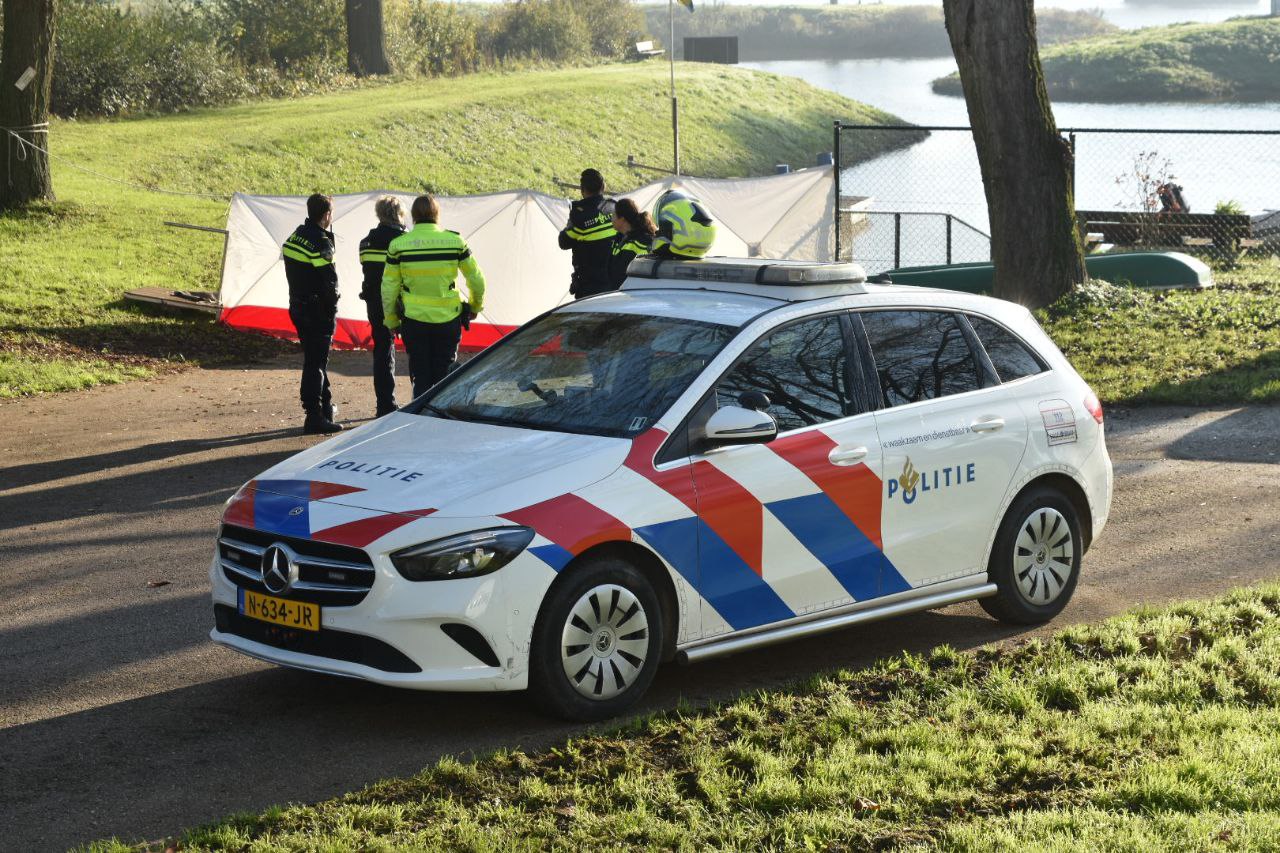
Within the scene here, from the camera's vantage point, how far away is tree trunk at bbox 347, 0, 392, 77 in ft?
145

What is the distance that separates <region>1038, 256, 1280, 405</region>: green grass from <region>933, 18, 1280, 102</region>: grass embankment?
5432 cm

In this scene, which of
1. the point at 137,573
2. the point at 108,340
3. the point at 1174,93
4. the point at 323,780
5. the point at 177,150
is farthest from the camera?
the point at 1174,93

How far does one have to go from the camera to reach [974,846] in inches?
188

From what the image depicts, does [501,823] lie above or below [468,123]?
below

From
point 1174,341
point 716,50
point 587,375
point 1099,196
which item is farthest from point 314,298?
point 716,50

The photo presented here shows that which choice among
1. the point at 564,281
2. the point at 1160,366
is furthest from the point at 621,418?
the point at 564,281

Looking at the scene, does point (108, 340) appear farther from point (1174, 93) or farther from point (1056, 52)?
point (1056, 52)

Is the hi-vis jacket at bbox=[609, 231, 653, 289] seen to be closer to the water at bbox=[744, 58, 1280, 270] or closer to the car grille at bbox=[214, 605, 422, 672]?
the car grille at bbox=[214, 605, 422, 672]

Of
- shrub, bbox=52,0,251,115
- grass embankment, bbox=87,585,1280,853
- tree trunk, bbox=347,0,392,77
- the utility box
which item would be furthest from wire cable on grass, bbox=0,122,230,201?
the utility box

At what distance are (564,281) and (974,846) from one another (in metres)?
13.2

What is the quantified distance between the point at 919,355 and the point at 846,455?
78 centimetres

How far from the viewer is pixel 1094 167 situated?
40.9m

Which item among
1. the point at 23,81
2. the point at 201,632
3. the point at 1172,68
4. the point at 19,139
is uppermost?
the point at 1172,68

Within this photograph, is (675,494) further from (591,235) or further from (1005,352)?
(591,235)
